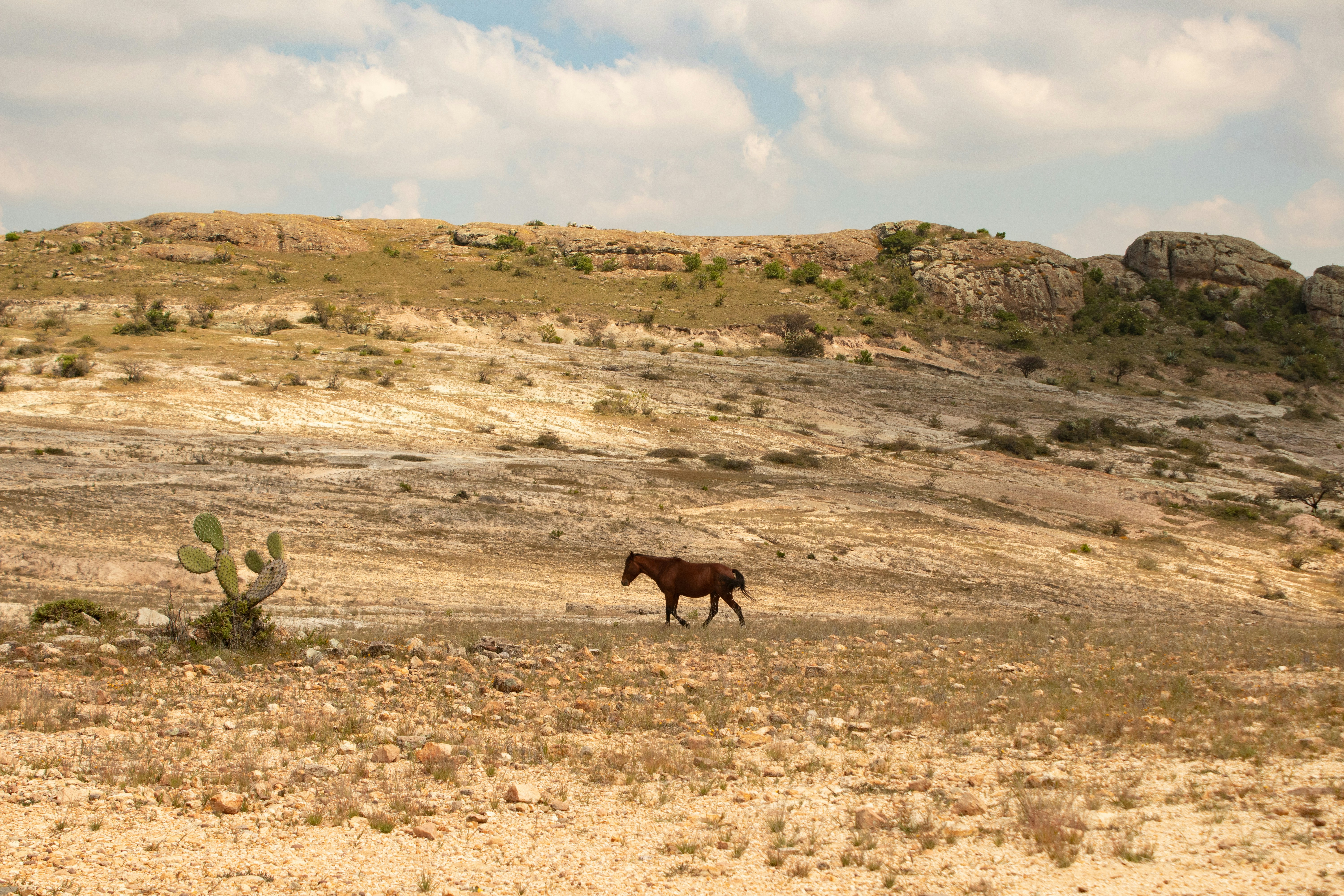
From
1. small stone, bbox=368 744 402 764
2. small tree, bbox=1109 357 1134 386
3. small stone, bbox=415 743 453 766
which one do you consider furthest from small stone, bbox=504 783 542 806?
small tree, bbox=1109 357 1134 386

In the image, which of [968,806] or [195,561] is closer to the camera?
[968,806]

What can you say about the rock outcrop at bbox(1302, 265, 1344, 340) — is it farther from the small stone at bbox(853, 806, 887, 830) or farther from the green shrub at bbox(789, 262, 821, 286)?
the small stone at bbox(853, 806, 887, 830)

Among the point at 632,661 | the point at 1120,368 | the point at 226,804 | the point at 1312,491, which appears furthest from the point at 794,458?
the point at 1120,368

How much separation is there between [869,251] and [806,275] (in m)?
12.8

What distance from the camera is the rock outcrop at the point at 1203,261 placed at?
87.0m

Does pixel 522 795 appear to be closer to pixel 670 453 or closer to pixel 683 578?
pixel 683 578

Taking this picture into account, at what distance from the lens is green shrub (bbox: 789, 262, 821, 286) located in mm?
79875

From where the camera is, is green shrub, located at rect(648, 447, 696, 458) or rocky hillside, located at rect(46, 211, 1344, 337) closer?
green shrub, located at rect(648, 447, 696, 458)

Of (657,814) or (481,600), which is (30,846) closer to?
(657,814)

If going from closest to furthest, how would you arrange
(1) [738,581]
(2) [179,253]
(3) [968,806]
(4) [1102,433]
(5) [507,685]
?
(3) [968,806], (5) [507,685], (1) [738,581], (4) [1102,433], (2) [179,253]

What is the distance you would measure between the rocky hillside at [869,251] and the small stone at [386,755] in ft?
234

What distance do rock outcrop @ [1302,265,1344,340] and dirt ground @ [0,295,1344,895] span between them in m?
50.3

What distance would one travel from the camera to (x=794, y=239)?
9131cm

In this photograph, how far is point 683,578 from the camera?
53.7ft
